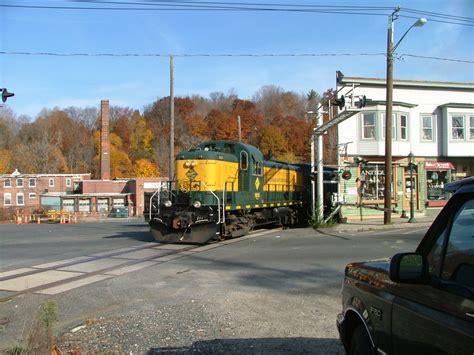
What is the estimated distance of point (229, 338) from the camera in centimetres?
639

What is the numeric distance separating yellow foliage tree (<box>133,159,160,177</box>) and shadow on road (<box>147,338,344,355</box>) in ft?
308

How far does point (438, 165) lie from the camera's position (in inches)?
1177

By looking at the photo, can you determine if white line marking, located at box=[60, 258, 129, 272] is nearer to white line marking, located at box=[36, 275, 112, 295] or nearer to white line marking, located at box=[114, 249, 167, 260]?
A: white line marking, located at box=[114, 249, 167, 260]

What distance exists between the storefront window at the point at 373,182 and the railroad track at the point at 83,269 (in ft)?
42.6

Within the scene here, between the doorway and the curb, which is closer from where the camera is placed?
the curb

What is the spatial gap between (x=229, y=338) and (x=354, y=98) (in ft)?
52.3

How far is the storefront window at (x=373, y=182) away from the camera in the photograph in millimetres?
27497

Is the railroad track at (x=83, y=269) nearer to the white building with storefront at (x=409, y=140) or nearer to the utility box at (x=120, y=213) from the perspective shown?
the white building with storefront at (x=409, y=140)

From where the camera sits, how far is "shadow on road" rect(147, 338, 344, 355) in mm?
5828

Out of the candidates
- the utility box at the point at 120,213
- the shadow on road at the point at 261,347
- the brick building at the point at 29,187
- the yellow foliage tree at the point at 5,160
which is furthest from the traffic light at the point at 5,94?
the yellow foliage tree at the point at 5,160

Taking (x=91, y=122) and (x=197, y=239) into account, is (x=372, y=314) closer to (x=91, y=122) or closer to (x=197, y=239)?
(x=197, y=239)

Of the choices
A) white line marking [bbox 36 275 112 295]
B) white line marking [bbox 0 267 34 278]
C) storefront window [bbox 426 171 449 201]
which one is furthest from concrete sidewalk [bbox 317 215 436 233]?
white line marking [bbox 0 267 34 278]

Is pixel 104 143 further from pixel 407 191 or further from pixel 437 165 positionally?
pixel 407 191

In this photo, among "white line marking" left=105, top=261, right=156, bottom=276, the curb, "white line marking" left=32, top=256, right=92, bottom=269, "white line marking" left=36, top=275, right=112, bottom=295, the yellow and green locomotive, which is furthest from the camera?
the curb
